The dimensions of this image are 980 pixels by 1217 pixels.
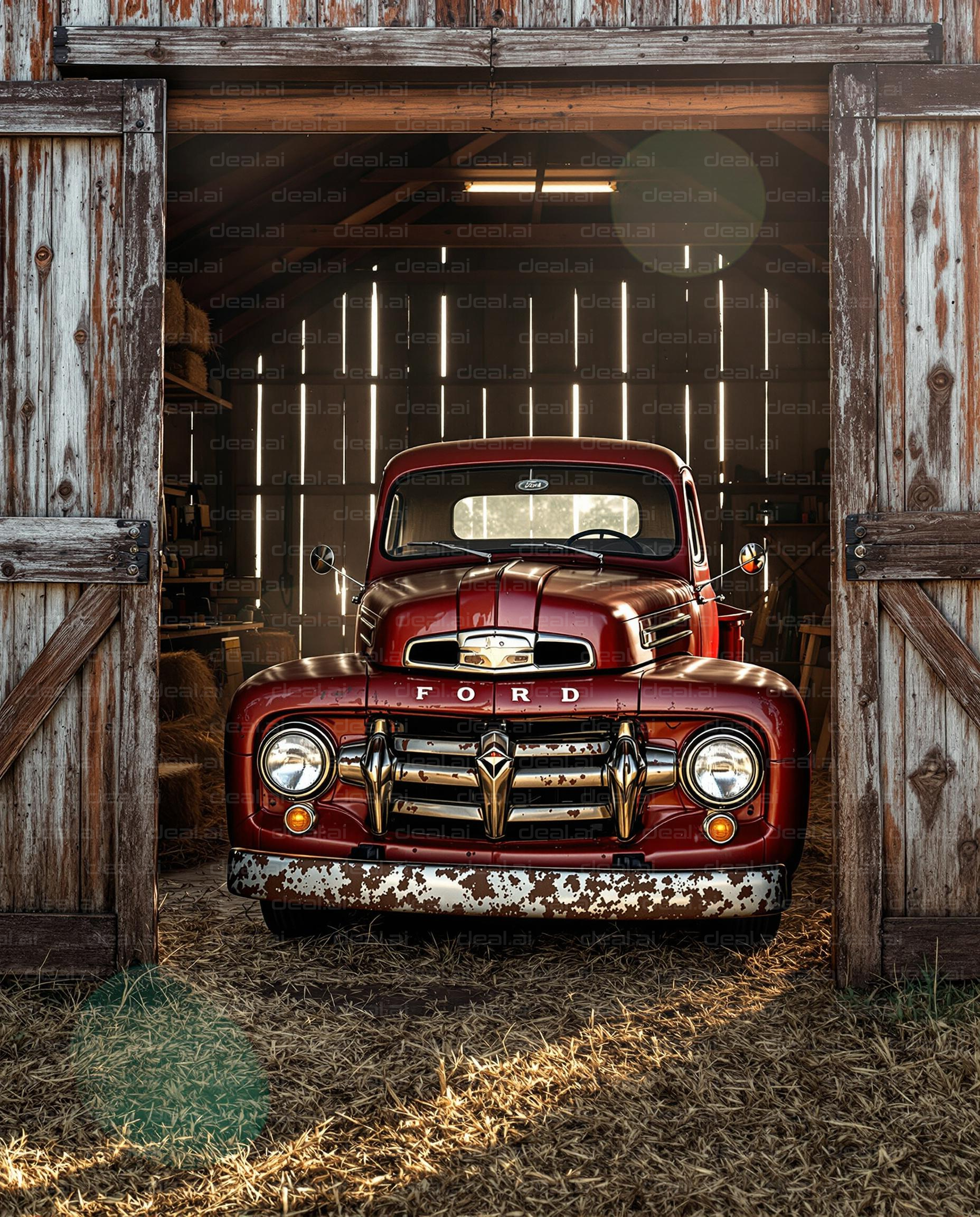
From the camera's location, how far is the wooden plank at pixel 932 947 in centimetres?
313

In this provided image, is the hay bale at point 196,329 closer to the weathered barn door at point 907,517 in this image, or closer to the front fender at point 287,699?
the front fender at point 287,699

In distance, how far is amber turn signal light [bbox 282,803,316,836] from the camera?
10.5 ft

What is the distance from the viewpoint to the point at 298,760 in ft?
10.5

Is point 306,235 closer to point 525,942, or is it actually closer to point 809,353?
point 809,353

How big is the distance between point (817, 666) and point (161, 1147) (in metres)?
6.73

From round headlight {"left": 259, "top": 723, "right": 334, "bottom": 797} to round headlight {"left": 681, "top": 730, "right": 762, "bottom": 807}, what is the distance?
1.10 m

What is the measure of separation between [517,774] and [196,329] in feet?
24.0

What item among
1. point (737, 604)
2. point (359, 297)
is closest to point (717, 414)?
point (737, 604)

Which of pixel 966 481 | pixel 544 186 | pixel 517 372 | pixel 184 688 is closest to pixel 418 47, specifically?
pixel 966 481

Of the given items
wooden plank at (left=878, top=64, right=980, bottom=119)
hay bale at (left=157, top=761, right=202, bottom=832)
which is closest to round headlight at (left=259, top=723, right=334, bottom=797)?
hay bale at (left=157, top=761, right=202, bottom=832)

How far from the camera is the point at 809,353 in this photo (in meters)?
12.6

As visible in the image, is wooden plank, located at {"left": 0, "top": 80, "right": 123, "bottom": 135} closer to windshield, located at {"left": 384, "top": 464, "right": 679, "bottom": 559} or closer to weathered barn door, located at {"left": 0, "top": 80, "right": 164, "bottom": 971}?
weathered barn door, located at {"left": 0, "top": 80, "right": 164, "bottom": 971}

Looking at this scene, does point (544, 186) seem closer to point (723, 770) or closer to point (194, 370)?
point (194, 370)

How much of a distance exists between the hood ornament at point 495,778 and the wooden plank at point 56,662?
125cm
